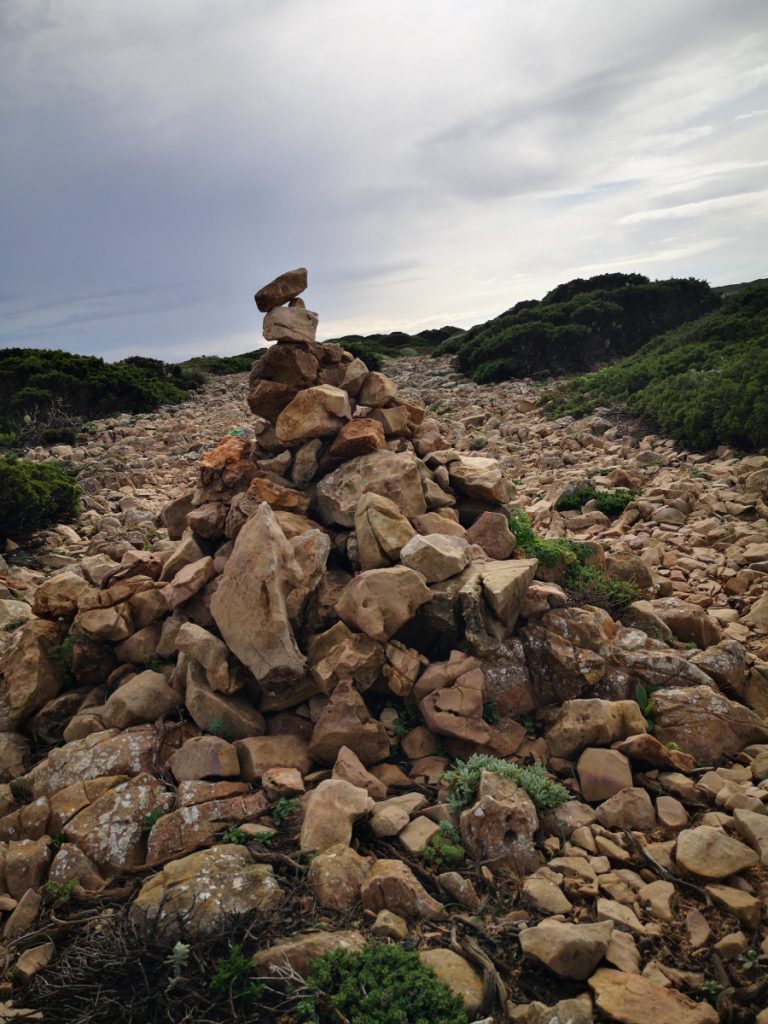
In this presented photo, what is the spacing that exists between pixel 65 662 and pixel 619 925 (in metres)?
5.24

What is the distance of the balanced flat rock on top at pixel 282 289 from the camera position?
7.71 meters

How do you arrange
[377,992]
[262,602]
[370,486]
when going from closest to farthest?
[377,992] < [262,602] < [370,486]

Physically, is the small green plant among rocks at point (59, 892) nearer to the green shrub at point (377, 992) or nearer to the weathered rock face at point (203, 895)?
the weathered rock face at point (203, 895)

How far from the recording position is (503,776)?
462 centimetres

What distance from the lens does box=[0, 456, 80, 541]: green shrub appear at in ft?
34.9

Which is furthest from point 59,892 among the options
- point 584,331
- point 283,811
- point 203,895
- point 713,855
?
point 584,331

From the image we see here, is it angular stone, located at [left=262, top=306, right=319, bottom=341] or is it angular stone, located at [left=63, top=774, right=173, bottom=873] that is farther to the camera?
angular stone, located at [left=262, top=306, right=319, bottom=341]

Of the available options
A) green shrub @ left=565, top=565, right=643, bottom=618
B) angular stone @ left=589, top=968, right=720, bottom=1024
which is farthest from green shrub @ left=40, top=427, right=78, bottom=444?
angular stone @ left=589, top=968, right=720, bottom=1024

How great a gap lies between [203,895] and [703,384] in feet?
49.5

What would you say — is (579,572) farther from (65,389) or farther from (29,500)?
(65,389)

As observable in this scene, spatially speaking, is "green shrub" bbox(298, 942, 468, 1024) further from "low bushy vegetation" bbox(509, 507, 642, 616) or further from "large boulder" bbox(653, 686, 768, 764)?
"low bushy vegetation" bbox(509, 507, 642, 616)

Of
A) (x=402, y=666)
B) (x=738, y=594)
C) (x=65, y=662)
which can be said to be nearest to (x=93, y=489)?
(x=65, y=662)

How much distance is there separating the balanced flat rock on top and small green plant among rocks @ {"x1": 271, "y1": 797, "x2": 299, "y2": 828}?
5.66 metres

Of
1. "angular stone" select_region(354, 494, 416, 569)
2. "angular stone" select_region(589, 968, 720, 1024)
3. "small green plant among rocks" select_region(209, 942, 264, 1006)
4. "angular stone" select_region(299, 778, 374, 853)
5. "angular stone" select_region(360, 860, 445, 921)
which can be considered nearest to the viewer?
"angular stone" select_region(589, 968, 720, 1024)
